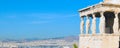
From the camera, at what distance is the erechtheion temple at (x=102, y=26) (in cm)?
4478

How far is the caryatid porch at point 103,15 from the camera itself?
45.4 m

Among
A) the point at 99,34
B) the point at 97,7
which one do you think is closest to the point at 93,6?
the point at 97,7

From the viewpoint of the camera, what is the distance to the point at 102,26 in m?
45.2

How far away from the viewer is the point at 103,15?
4638cm

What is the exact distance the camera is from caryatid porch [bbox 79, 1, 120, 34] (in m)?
45.4

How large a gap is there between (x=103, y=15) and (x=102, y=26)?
71.6 inches

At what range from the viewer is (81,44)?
2021 inches

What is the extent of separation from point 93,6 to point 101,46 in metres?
5.78

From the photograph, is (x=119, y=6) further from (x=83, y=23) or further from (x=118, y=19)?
(x=83, y=23)

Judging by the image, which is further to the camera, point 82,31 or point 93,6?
point 82,31

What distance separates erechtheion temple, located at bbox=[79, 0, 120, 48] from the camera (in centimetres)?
4478

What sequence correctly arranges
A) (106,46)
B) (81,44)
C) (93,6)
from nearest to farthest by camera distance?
(106,46) < (93,6) < (81,44)

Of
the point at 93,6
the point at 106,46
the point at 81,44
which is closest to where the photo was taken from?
the point at 106,46

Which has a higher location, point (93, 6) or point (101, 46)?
point (93, 6)
